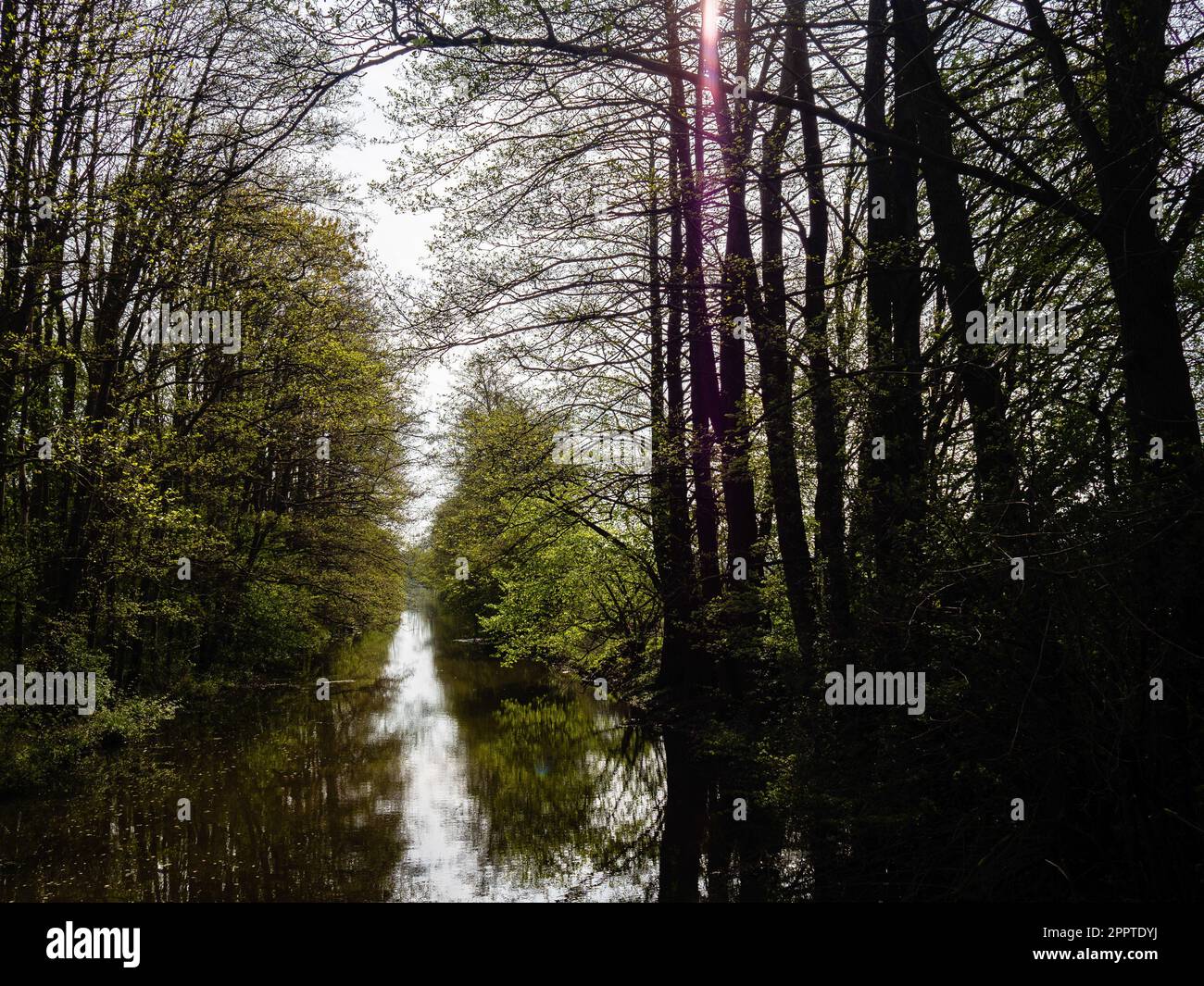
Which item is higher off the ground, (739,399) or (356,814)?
(739,399)

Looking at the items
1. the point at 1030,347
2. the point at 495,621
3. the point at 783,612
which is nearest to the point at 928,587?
the point at 1030,347

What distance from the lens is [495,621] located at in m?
18.9

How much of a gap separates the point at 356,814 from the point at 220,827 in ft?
4.80

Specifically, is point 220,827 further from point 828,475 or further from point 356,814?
point 828,475

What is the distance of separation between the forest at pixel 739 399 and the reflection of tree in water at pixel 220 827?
733mm

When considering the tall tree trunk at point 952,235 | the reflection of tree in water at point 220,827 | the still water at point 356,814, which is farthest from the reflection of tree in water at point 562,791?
the tall tree trunk at point 952,235

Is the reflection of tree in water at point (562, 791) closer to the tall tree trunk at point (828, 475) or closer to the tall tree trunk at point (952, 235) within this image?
the tall tree trunk at point (828, 475)

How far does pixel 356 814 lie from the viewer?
9.58 meters

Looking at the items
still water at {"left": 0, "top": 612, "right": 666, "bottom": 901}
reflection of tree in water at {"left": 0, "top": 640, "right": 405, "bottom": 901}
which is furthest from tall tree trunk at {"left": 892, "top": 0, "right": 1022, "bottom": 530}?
reflection of tree in water at {"left": 0, "top": 640, "right": 405, "bottom": 901}

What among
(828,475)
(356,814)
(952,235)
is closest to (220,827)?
(356,814)

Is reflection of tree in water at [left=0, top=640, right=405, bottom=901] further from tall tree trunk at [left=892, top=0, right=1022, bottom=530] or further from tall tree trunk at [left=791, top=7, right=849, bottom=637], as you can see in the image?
tall tree trunk at [left=892, top=0, right=1022, bottom=530]

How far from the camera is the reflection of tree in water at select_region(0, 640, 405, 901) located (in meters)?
7.18
